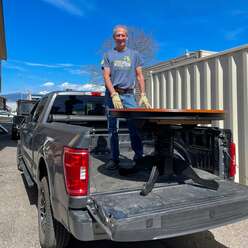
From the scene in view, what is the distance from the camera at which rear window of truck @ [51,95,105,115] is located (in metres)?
6.08

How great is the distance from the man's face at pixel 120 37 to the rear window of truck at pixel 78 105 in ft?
5.08

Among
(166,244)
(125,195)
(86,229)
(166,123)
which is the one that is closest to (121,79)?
(166,123)

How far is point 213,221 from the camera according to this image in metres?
3.35

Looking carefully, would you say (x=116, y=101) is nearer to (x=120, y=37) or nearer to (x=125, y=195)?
(x=120, y=37)

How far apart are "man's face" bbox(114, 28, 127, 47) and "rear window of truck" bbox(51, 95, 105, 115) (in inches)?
60.9

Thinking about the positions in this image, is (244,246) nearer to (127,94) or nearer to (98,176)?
(98,176)

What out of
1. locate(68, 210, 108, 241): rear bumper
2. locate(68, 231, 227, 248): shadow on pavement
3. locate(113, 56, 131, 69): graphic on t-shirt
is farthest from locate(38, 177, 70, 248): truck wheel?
locate(113, 56, 131, 69): graphic on t-shirt

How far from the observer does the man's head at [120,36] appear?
4.88 m

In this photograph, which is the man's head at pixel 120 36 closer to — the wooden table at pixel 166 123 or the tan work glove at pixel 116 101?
the tan work glove at pixel 116 101

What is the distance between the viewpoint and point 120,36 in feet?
16.0

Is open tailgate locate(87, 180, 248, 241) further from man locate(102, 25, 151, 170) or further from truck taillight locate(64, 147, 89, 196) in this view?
man locate(102, 25, 151, 170)

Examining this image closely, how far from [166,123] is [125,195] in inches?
29.9

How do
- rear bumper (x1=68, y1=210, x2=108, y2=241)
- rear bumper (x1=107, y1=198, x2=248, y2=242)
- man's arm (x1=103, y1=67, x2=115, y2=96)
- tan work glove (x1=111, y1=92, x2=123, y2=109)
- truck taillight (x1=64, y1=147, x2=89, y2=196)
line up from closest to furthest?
rear bumper (x1=107, y1=198, x2=248, y2=242) → rear bumper (x1=68, y1=210, x2=108, y2=241) → truck taillight (x1=64, y1=147, x2=89, y2=196) → tan work glove (x1=111, y1=92, x2=123, y2=109) → man's arm (x1=103, y1=67, x2=115, y2=96)

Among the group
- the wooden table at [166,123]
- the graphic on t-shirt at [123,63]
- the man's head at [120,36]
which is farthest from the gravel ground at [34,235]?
the man's head at [120,36]
